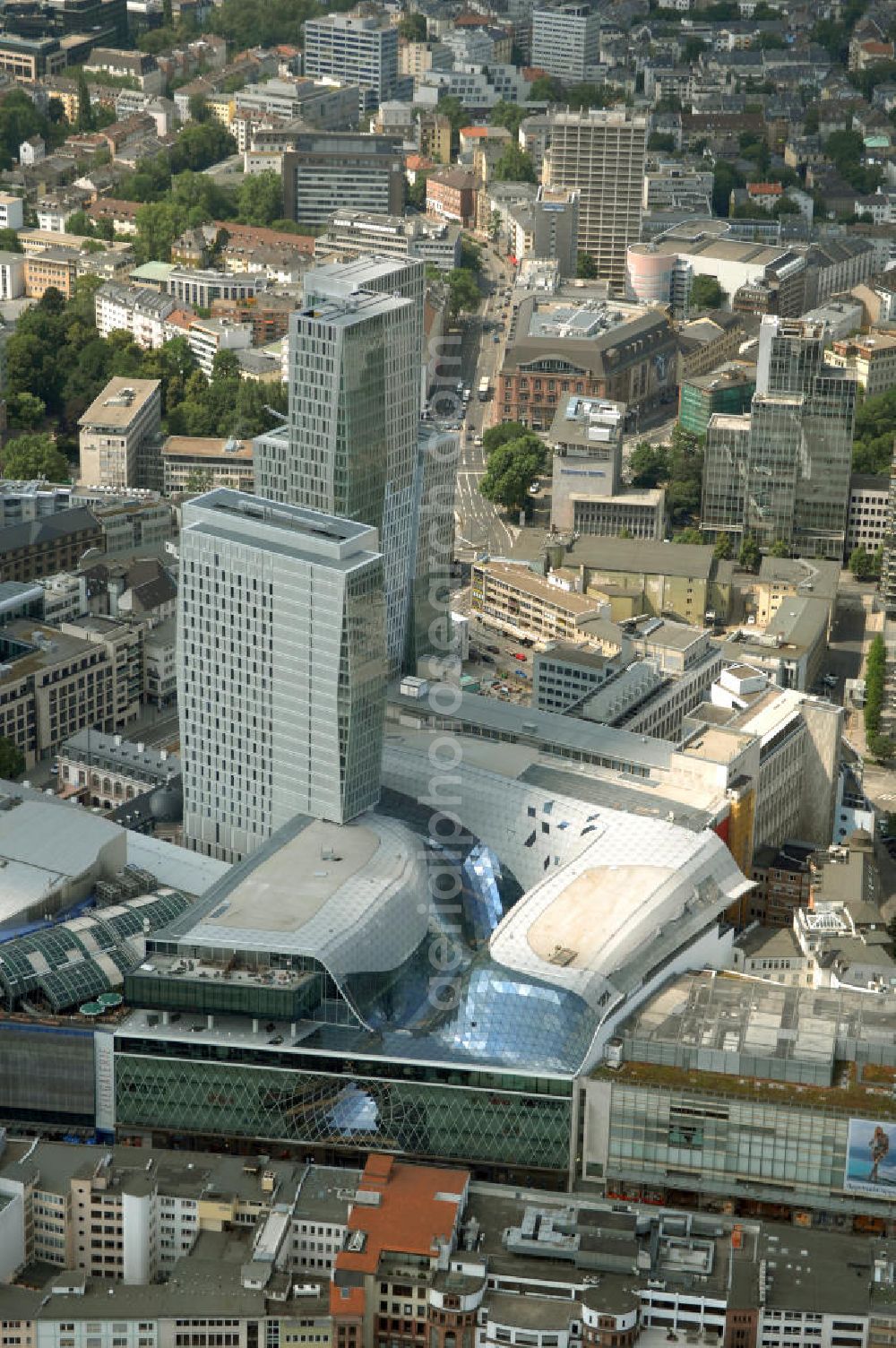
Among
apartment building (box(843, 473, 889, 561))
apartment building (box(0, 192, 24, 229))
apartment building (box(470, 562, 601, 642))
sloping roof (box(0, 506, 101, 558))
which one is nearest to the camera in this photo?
apartment building (box(470, 562, 601, 642))

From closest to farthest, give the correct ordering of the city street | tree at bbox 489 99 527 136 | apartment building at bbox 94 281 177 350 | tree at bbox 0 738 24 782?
tree at bbox 0 738 24 782 → the city street → apartment building at bbox 94 281 177 350 → tree at bbox 489 99 527 136

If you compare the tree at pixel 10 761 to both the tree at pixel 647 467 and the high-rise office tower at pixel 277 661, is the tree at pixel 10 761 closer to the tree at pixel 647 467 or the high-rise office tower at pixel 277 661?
the high-rise office tower at pixel 277 661

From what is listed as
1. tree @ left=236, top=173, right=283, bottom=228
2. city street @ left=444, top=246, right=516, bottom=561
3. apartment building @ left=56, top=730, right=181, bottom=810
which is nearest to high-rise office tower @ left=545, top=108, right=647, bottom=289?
city street @ left=444, top=246, right=516, bottom=561

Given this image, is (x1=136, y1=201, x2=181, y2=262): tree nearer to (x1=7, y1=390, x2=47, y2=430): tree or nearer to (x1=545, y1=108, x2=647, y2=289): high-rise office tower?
(x1=545, y1=108, x2=647, y2=289): high-rise office tower

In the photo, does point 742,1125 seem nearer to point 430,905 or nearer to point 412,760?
point 430,905

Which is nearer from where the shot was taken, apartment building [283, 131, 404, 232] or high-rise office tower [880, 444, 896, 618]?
A: high-rise office tower [880, 444, 896, 618]

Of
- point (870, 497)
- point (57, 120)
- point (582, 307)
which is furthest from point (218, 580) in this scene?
point (57, 120)
